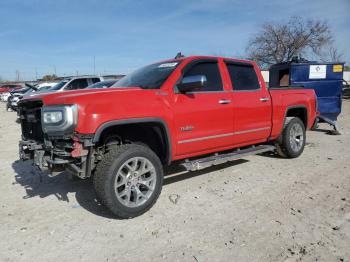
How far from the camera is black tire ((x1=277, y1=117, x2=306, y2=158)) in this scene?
21.1 ft

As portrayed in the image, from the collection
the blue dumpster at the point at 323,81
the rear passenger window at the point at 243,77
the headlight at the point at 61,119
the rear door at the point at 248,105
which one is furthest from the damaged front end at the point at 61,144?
the blue dumpster at the point at 323,81

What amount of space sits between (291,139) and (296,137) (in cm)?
22

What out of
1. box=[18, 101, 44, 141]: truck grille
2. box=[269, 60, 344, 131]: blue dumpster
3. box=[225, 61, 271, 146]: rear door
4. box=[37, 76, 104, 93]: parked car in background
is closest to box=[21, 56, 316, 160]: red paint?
box=[225, 61, 271, 146]: rear door

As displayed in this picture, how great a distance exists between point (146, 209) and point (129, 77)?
2236 millimetres

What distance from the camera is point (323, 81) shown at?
32.3 feet

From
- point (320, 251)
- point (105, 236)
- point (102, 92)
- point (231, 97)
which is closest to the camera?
point (320, 251)

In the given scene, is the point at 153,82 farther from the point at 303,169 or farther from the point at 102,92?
the point at 303,169

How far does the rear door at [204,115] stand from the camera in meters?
4.48

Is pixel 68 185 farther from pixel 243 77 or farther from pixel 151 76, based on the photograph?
pixel 243 77

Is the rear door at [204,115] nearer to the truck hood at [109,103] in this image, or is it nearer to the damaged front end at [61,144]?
the truck hood at [109,103]

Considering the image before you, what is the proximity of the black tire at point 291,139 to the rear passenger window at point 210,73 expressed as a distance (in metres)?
2.07

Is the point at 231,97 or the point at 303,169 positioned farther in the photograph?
the point at 303,169

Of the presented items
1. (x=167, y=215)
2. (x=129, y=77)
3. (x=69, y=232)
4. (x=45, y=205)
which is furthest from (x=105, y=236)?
(x=129, y=77)

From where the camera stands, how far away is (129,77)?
539 centimetres
